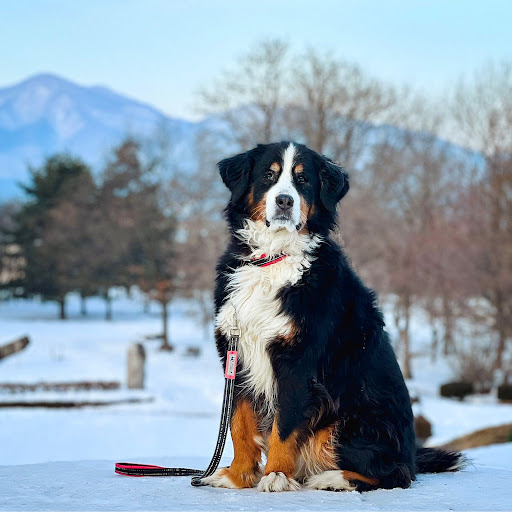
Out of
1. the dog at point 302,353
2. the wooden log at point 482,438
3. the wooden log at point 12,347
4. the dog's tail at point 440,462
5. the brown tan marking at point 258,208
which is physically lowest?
the wooden log at point 482,438

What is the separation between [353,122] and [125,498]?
27.6 metres

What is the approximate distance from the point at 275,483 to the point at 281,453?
0.16 meters

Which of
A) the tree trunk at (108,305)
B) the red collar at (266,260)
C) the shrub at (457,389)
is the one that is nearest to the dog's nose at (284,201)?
the red collar at (266,260)

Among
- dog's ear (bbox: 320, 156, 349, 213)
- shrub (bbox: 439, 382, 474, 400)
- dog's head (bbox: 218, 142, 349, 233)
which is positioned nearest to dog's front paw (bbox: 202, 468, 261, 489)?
dog's head (bbox: 218, 142, 349, 233)

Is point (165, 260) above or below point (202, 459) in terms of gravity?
above

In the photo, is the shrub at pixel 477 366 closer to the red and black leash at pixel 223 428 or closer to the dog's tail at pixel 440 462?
the dog's tail at pixel 440 462

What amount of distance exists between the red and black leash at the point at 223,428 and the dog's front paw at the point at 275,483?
1.31ft

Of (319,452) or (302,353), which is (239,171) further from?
(319,452)

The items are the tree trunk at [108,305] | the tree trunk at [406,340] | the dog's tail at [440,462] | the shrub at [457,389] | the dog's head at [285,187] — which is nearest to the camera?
the dog's head at [285,187]

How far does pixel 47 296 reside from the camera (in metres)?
46.3

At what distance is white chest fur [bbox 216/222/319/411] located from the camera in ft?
12.6

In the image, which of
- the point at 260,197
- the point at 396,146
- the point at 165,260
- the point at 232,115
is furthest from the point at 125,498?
the point at 165,260

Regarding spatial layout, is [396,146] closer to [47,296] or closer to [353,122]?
[353,122]

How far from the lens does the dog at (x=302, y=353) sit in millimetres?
3770
